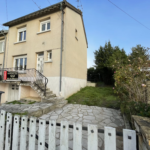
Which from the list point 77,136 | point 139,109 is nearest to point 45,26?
point 139,109

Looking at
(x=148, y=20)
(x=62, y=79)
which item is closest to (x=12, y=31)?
(x=62, y=79)

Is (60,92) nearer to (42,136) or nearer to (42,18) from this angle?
(42,136)

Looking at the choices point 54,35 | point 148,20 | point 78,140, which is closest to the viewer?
point 78,140

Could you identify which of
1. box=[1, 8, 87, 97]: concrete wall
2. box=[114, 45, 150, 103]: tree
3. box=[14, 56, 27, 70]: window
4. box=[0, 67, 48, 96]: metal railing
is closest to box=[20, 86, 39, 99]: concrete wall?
box=[1, 8, 87, 97]: concrete wall

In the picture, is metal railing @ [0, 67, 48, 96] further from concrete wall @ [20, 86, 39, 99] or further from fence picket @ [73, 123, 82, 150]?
fence picket @ [73, 123, 82, 150]

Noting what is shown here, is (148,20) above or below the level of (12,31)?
below

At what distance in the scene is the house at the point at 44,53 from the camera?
6.91 metres

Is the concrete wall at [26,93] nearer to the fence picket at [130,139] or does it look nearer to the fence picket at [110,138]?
the fence picket at [110,138]

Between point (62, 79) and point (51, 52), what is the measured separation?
99.1 inches

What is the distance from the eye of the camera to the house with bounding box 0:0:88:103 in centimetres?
691

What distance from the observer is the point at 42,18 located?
8.03m

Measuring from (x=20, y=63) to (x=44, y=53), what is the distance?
3.12 m

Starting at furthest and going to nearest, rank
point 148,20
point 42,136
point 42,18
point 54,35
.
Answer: point 42,18 → point 54,35 → point 148,20 → point 42,136

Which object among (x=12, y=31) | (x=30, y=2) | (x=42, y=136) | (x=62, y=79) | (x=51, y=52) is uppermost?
(x=30, y=2)
